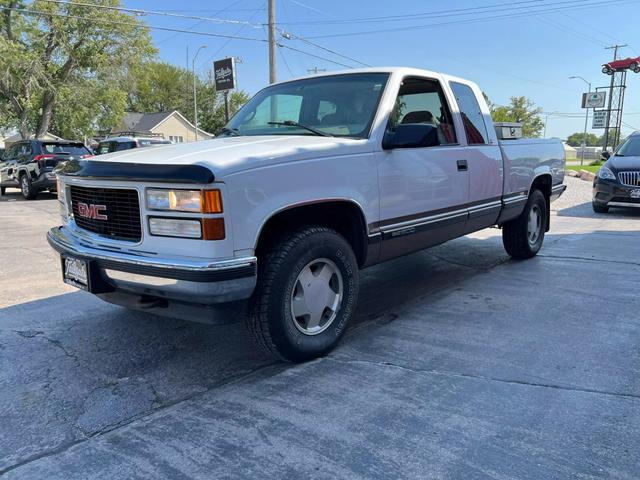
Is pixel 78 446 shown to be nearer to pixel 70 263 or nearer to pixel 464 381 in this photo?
pixel 70 263

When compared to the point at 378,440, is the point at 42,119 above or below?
above

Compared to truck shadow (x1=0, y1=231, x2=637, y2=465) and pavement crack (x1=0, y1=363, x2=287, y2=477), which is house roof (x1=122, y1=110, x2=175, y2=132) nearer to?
truck shadow (x1=0, y1=231, x2=637, y2=465)

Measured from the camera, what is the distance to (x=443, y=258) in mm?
6652

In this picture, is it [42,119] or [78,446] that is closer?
[78,446]

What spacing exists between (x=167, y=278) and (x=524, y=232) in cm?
478

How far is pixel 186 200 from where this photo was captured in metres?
2.74

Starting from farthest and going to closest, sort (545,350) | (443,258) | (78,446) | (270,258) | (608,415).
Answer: (443,258) < (545,350) < (270,258) < (608,415) < (78,446)

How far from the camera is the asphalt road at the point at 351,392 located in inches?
92.9

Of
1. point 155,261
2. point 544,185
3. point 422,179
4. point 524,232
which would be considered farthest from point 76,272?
point 544,185

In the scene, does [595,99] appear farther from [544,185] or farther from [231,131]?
[231,131]

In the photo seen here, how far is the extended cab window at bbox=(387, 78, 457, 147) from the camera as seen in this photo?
414 centimetres

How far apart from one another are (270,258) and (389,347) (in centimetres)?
118

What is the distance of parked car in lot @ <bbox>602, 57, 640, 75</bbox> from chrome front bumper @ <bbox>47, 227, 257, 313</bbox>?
45.7 meters

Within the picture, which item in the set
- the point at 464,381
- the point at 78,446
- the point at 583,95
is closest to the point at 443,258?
the point at 464,381
